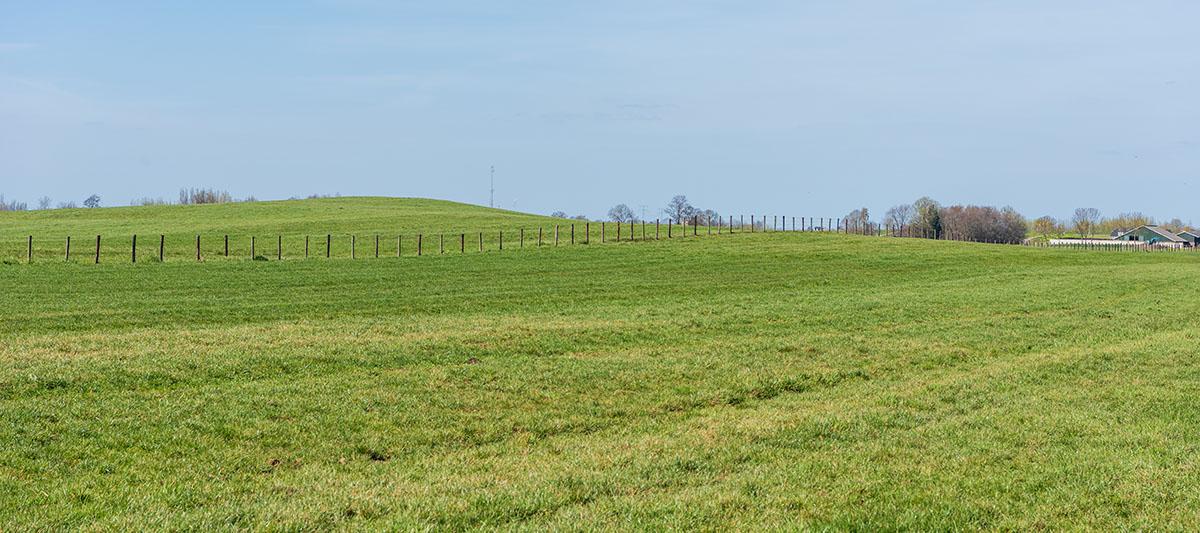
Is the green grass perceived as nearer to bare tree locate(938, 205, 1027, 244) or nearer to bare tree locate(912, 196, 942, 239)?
bare tree locate(912, 196, 942, 239)

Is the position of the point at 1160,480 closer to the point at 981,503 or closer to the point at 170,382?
the point at 981,503

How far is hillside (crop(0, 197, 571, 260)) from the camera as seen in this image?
5828 cm

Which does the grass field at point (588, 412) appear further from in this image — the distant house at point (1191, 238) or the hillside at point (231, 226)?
the distant house at point (1191, 238)

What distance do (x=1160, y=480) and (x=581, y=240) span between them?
5651 centimetres

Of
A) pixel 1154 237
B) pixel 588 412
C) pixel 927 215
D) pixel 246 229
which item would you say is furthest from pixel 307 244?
pixel 1154 237

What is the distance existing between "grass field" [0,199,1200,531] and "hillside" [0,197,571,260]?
92.9ft

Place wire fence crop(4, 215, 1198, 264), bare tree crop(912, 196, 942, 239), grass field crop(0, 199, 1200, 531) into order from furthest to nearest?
bare tree crop(912, 196, 942, 239) < wire fence crop(4, 215, 1198, 264) < grass field crop(0, 199, 1200, 531)

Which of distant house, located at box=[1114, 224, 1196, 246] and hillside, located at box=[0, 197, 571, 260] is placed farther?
distant house, located at box=[1114, 224, 1196, 246]

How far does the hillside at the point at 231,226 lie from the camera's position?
58.3 m

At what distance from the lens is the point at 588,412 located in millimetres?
14164

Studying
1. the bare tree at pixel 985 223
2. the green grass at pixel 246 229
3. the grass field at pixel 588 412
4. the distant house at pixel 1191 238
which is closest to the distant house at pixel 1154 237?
the distant house at pixel 1191 238

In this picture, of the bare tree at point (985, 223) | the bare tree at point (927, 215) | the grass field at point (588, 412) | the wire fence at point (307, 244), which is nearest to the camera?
the grass field at point (588, 412)

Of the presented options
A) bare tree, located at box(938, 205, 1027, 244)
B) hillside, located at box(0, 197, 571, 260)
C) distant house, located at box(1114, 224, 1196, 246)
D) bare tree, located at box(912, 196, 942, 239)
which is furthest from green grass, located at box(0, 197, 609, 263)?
distant house, located at box(1114, 224, 1196, 246)

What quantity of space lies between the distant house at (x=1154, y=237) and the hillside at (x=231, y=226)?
360 ft
